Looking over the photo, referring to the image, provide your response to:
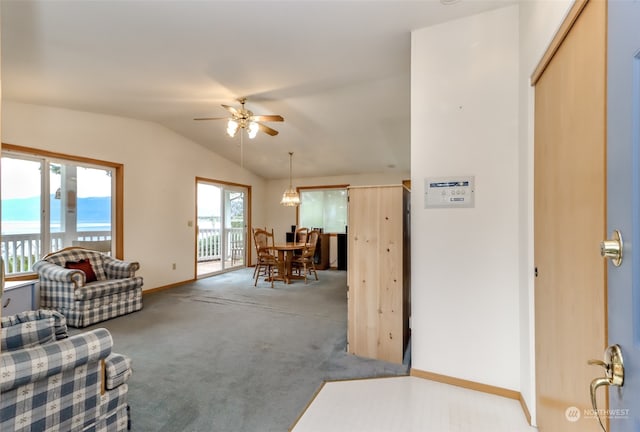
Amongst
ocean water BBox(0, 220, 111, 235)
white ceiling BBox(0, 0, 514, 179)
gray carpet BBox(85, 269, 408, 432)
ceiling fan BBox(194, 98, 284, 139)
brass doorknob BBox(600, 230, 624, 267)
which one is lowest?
gray carpet BBox(85, 269, 408, 432)

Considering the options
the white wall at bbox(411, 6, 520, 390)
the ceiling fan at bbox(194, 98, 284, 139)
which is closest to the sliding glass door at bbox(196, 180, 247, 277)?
the ceiling fan at bbox(194, 98, 284, 139)

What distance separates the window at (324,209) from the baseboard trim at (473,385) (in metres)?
5.54

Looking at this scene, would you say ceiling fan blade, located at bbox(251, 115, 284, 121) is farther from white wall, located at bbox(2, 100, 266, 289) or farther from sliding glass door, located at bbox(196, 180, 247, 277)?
sliding glass door, located at bbox(196, 180, 247, 277)

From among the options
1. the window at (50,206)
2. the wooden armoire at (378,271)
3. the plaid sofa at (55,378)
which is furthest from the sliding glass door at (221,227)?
the plaid sofa at (55,378)

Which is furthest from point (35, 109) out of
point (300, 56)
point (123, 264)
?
point (300, 56)

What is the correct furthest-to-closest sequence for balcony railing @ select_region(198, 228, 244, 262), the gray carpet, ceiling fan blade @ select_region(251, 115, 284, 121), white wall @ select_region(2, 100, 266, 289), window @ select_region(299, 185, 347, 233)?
window @ select_region(299, 185, 347, 233) → balcony railing @ select_region(198, 228, 244, 262) → white wall @ select_region(2, 100, 266, 289) → ceiling fan blade @ select_region(251, 115, 284, 121) → the gray carpet

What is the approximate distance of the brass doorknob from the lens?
72 centimetres

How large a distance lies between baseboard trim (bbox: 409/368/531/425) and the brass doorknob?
1.64m

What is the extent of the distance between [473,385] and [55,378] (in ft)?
8.05

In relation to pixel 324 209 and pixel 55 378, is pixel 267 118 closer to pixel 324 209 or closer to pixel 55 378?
pixel 55 378

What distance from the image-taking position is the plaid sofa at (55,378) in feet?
4.04

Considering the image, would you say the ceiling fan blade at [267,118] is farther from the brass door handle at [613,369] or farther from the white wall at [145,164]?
the brass door handle at [613,369]

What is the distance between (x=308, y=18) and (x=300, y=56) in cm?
59

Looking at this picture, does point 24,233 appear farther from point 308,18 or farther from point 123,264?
point 308,18
